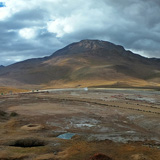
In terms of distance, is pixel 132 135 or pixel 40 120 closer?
pixel 132 135

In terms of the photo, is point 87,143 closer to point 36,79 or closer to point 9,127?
point 9,127

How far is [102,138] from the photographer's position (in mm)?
17531

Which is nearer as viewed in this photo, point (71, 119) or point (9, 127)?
point (9, 127)

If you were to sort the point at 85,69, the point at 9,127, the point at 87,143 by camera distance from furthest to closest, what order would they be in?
the point at 85,69 → the point at 9,127 → the point at 87,143

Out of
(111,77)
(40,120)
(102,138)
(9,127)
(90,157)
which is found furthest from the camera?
(111,77)

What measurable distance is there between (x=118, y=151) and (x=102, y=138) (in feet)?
10.9

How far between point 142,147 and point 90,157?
4.56 m

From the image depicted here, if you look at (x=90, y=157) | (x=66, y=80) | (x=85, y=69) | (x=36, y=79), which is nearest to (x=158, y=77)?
(x=85, y=69)

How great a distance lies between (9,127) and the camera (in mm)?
20875

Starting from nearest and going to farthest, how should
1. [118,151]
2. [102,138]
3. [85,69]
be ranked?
[118,151] < [102,138] < [85,69]

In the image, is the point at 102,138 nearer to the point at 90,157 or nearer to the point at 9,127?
the point at 90,157

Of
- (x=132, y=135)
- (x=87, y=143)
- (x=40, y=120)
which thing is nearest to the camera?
(x=87, y=143)

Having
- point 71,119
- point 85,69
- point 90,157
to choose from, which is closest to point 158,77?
point 85,69

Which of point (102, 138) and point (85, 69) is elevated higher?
point (85, 69)
